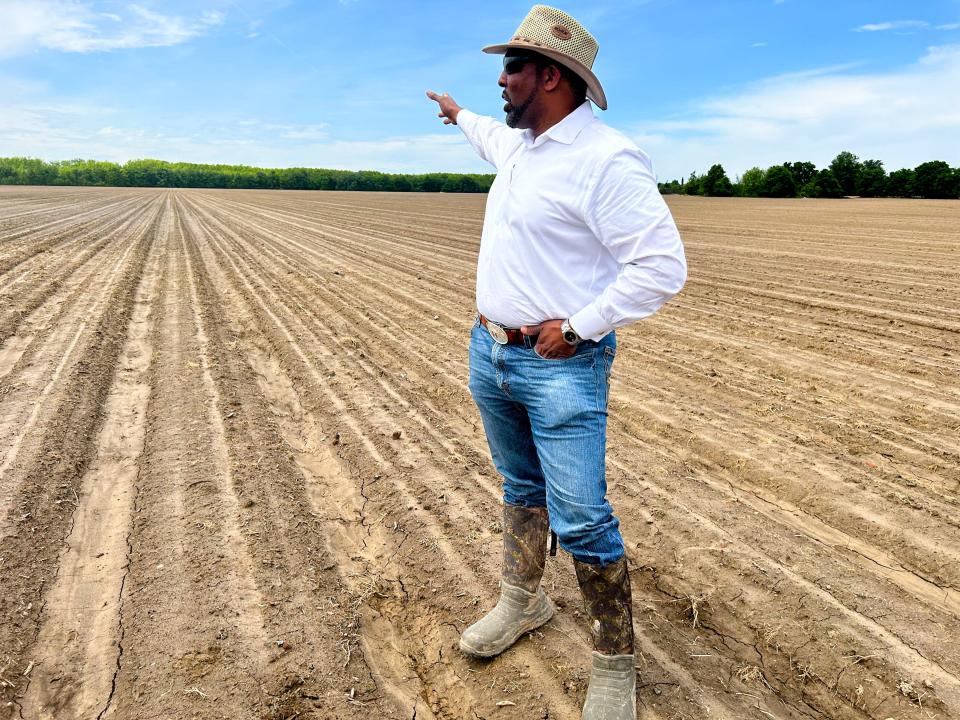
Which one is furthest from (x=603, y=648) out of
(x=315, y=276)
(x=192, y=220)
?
(x=192, y=220)

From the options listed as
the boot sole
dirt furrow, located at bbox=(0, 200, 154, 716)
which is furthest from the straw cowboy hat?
dirt furrow, located at bbox=(0, 200, 154, 716)

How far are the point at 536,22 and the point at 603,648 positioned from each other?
82.8 inches

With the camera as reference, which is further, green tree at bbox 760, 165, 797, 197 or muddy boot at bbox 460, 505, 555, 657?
green tree at bbox 760, 165, 797, 197

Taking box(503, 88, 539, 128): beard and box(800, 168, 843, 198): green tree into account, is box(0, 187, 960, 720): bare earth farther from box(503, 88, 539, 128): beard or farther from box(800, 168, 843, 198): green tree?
box(800, 168, 843, 198): green tree

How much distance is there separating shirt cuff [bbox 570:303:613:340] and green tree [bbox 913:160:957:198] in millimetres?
75191

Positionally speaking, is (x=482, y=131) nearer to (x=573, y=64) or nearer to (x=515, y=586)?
(x=573, y=64)

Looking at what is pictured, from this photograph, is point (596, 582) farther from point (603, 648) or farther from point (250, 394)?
point (250, 394)

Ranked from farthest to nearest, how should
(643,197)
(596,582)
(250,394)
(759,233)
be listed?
(759,233), (250,394), (596,582), (643,197)

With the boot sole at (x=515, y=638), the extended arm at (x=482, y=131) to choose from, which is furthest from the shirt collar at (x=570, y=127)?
the boot sole at (x=515, y=638)

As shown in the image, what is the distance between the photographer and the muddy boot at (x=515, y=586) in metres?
2.67

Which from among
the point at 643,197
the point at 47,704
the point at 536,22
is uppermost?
the point at 536,22

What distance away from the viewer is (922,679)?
2.62 meters

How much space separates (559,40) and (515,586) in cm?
208

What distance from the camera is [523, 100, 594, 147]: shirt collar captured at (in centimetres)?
201
